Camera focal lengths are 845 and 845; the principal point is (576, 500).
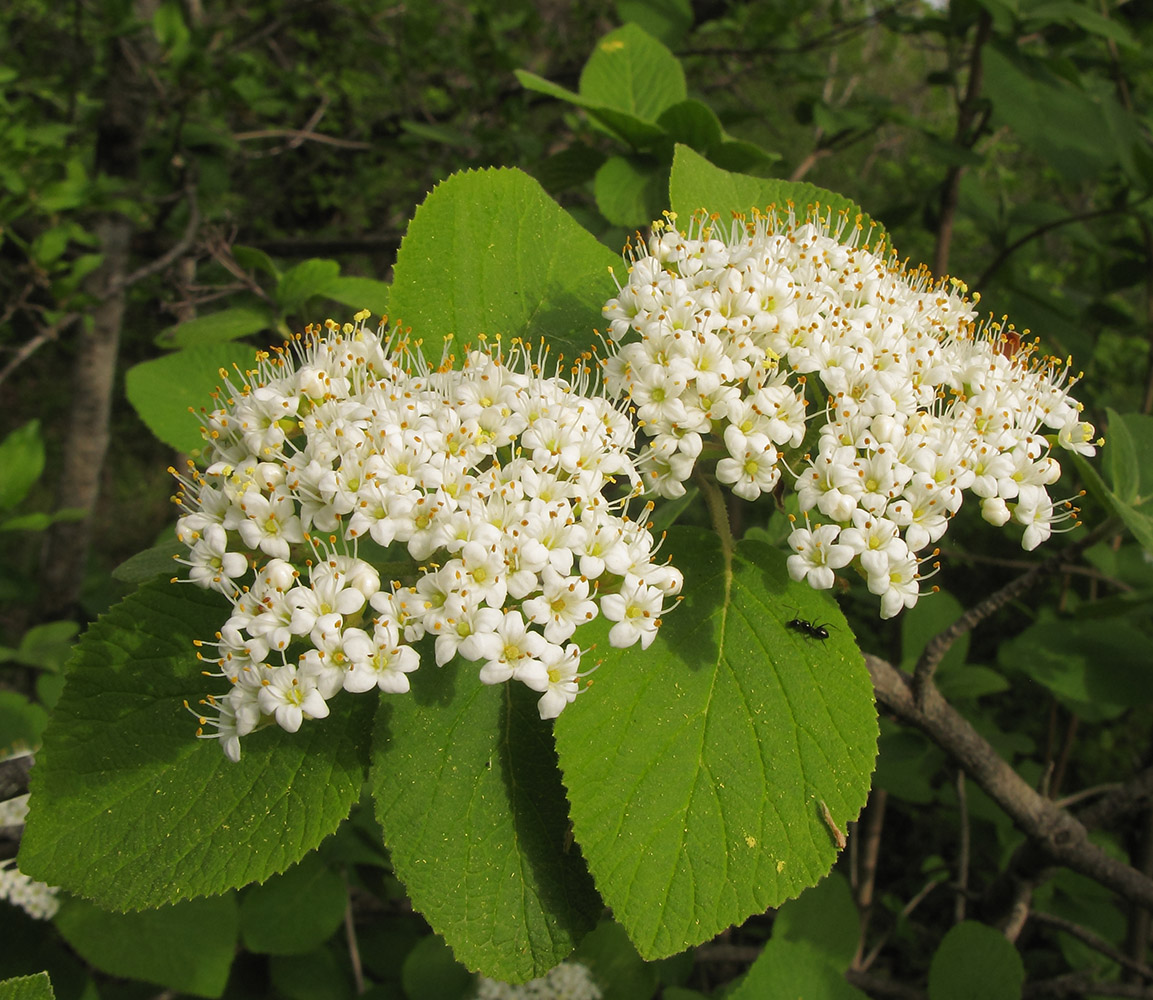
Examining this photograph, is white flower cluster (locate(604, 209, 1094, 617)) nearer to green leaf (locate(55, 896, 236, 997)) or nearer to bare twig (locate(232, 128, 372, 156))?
green leaf (locate(55, 896, 236, 997))

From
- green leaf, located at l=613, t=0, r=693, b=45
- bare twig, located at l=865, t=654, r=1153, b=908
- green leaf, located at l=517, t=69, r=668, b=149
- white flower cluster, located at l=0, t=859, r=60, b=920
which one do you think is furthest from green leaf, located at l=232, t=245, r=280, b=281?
white flower cluster, located at l=0, t=859, r=60, b=920

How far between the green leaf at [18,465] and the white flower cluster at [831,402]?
7.56ft

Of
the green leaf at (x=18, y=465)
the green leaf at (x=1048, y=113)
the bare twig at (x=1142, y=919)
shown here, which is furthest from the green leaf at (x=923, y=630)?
the green leaf at (x=18, y=465)

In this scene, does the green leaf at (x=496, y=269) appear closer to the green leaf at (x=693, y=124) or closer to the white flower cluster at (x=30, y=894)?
the green leaf at (x=693, y=124)

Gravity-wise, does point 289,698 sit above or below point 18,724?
above

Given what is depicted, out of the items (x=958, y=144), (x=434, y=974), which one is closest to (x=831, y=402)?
(x=958, y=144)

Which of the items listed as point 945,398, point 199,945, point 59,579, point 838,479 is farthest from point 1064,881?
point 59,579

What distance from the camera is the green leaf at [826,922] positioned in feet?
6.01

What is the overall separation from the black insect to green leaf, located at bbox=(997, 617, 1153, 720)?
132 centimetres

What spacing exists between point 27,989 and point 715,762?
2.57 ft

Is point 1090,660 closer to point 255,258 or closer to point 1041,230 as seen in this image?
point 1041,230

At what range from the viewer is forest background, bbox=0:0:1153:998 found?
205cm

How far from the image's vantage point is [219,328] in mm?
1904

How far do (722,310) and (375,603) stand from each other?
628 millimetres
